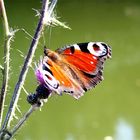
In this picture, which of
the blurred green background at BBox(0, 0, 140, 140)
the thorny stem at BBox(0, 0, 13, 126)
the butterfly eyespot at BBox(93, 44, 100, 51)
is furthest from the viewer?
the blurred green background at BBox(0, 0, 140, 140)

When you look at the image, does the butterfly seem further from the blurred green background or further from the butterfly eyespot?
the blurred green background

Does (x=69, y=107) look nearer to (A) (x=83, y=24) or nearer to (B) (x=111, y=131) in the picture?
(B) (x=111, y=131)

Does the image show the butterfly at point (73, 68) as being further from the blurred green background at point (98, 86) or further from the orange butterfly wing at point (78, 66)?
the blurred green background at point (98, 86)

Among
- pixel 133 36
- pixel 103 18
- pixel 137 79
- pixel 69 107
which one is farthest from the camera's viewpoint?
pixel 103 18

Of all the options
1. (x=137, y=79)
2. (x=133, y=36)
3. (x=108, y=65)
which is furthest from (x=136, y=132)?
(x=133, y=36)

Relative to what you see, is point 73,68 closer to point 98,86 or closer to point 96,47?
point 96,47

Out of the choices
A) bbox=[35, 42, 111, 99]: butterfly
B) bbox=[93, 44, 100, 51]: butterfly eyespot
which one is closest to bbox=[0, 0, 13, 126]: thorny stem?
bbox=[35, 42, 111, 99]: butterfly

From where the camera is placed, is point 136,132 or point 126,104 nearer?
point 136,132
